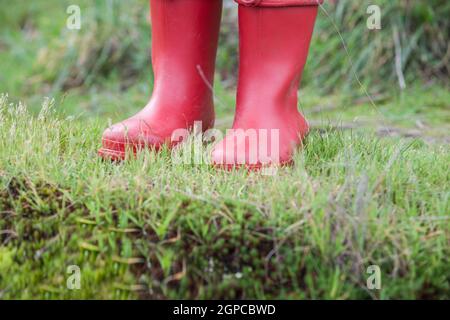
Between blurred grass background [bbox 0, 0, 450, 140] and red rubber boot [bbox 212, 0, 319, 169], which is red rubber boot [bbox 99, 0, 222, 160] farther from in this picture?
blurred grass background [bbox 0, 0, 450, 140]

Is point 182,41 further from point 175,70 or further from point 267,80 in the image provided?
point 267,80

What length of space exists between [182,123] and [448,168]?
26.4 inches

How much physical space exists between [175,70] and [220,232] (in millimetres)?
595

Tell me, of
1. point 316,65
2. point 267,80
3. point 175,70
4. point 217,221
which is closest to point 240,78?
point 267,80

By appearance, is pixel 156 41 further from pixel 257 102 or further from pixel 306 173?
pixel 306 173

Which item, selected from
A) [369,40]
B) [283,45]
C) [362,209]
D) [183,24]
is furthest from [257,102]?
[369,40]

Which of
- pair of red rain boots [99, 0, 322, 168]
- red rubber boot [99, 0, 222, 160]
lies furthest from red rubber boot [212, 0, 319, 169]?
red rubber boot [99, 0, 222, 160]

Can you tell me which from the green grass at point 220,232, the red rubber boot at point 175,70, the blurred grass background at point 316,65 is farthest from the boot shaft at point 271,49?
the blurred grass background at point 316,65

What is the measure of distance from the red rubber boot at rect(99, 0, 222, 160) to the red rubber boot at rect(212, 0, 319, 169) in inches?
5.4

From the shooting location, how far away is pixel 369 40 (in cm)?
320

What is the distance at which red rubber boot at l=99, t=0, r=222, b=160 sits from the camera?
1.79 m

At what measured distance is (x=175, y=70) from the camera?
1.85m

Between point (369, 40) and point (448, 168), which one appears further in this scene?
point (369, 40)

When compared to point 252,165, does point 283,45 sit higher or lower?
higher
